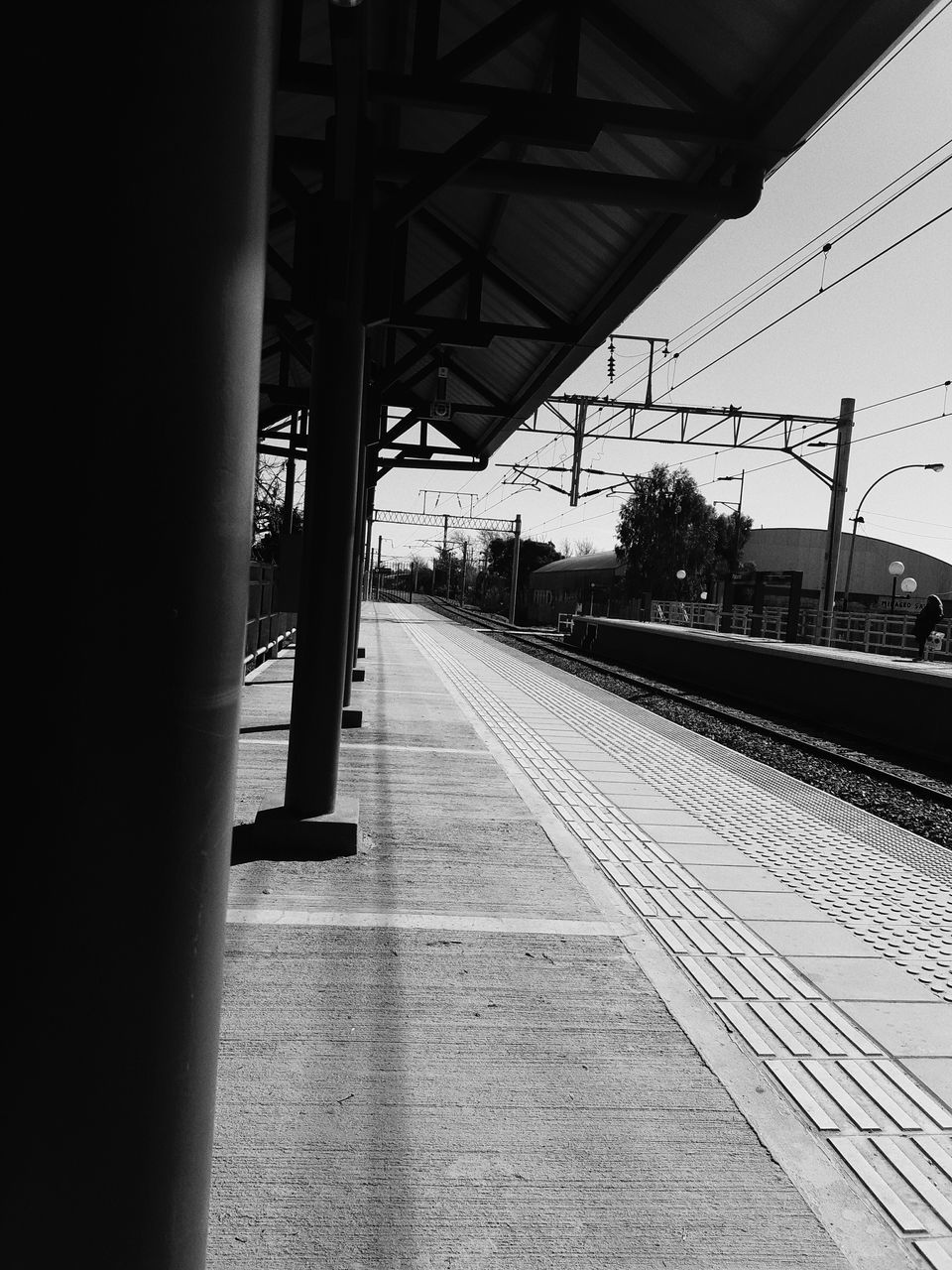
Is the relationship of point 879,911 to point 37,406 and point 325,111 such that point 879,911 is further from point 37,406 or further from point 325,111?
point 325,111

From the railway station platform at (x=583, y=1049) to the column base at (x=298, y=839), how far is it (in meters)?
0.14

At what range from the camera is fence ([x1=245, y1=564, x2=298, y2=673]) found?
14617 mm

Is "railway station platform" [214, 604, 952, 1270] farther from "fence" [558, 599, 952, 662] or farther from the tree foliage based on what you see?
the tree foliage

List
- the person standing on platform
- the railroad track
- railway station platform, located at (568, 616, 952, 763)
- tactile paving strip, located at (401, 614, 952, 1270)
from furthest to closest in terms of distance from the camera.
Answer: the person standing on platform
railway station platform, located at (568, 616, 952, 763)
the railroad track
tactile paving strip, located at (401, 614, 952, 1270)

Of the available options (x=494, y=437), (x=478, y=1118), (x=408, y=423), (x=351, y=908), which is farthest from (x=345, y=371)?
(x=494, y=437)

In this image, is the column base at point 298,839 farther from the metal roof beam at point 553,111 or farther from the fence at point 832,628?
the fence at point 832,628

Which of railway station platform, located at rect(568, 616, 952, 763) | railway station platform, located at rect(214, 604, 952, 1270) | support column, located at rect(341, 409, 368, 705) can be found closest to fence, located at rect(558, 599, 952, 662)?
railway station platform, located at rect(568, 616, 952, 763)

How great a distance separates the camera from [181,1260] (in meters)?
1.28

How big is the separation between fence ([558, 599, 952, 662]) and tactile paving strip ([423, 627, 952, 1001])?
11.8 metres

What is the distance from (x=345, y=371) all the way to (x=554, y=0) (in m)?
2.05

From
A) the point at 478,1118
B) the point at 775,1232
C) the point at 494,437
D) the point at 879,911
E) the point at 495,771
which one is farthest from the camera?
the point at 494,437

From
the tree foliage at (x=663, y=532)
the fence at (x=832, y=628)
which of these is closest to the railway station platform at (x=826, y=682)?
the fence at (x=832, y=628)

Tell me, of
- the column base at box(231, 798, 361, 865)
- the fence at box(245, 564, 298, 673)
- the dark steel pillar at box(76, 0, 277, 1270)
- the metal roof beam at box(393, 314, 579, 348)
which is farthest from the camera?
the fence at box(245, 564, 298, 673)

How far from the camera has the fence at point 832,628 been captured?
22547mm
